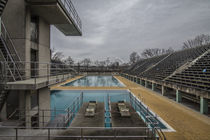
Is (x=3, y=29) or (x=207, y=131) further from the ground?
(x=3, y=29)

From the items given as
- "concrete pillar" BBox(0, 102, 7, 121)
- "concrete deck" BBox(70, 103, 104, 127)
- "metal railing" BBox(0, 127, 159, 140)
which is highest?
"concrete pillar" BBox(0, 102, 7, 121)

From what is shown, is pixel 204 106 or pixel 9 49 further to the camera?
pixel 204 106

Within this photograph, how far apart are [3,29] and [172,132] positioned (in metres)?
9.61

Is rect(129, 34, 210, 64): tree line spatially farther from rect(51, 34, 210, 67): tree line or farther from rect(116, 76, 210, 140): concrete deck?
rect(116, 76, 210, 140): concrete deck

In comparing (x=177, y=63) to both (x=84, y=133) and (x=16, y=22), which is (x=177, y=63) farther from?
(x=16, y=22)

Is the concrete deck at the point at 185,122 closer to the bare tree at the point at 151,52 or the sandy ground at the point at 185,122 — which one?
the sandy ground at the point at 185,122

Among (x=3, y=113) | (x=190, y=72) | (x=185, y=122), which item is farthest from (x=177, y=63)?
(x=3, y=113)

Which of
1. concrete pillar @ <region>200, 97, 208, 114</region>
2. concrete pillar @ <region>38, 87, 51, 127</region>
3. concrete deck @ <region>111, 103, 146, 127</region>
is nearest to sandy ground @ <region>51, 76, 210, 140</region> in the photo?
concrete pillar @ <region>200, 97, 208, 114</region>

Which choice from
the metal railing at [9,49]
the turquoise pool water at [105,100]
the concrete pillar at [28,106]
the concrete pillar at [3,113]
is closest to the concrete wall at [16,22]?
the metal railing at [9,49]

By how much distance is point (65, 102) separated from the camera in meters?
12.1

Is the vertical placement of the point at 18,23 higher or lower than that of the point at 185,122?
higher

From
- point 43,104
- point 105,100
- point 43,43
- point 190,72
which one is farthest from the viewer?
point 105,100

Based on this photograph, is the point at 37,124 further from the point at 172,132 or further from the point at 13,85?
the point at 172,132

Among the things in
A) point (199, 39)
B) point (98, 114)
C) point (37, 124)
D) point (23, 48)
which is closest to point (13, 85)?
point (23, 48)
